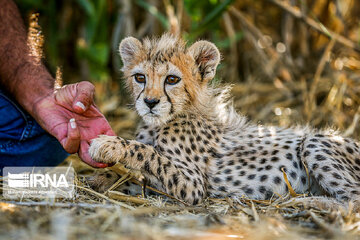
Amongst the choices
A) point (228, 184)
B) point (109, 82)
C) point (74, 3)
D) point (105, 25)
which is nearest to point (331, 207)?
point (228, 184)

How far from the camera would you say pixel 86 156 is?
2.88 metres

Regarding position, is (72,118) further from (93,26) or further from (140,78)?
(93,26)

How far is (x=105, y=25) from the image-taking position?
229 inches

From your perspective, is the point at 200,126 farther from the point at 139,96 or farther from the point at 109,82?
the point at 109,82

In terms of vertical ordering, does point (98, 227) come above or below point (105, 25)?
below

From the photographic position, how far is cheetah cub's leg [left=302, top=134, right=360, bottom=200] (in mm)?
2900

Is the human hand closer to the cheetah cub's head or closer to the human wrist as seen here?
the human wrist

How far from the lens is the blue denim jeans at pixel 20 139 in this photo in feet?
10.7

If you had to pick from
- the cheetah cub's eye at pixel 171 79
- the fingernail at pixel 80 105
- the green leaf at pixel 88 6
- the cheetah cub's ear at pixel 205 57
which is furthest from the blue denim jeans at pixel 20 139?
the green leaf at pixel 88 6

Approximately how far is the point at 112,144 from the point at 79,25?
466 centimetres

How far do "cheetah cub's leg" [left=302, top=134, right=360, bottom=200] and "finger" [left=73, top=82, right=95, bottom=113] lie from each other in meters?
1.63

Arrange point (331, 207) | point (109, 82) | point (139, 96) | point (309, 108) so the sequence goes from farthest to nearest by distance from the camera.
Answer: point (109, 82), point (309, 108), point (139, 96), point (331, 207)

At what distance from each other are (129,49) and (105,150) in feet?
3.50

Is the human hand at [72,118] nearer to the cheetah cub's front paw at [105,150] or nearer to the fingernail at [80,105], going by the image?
the fingernail at [80,105]
